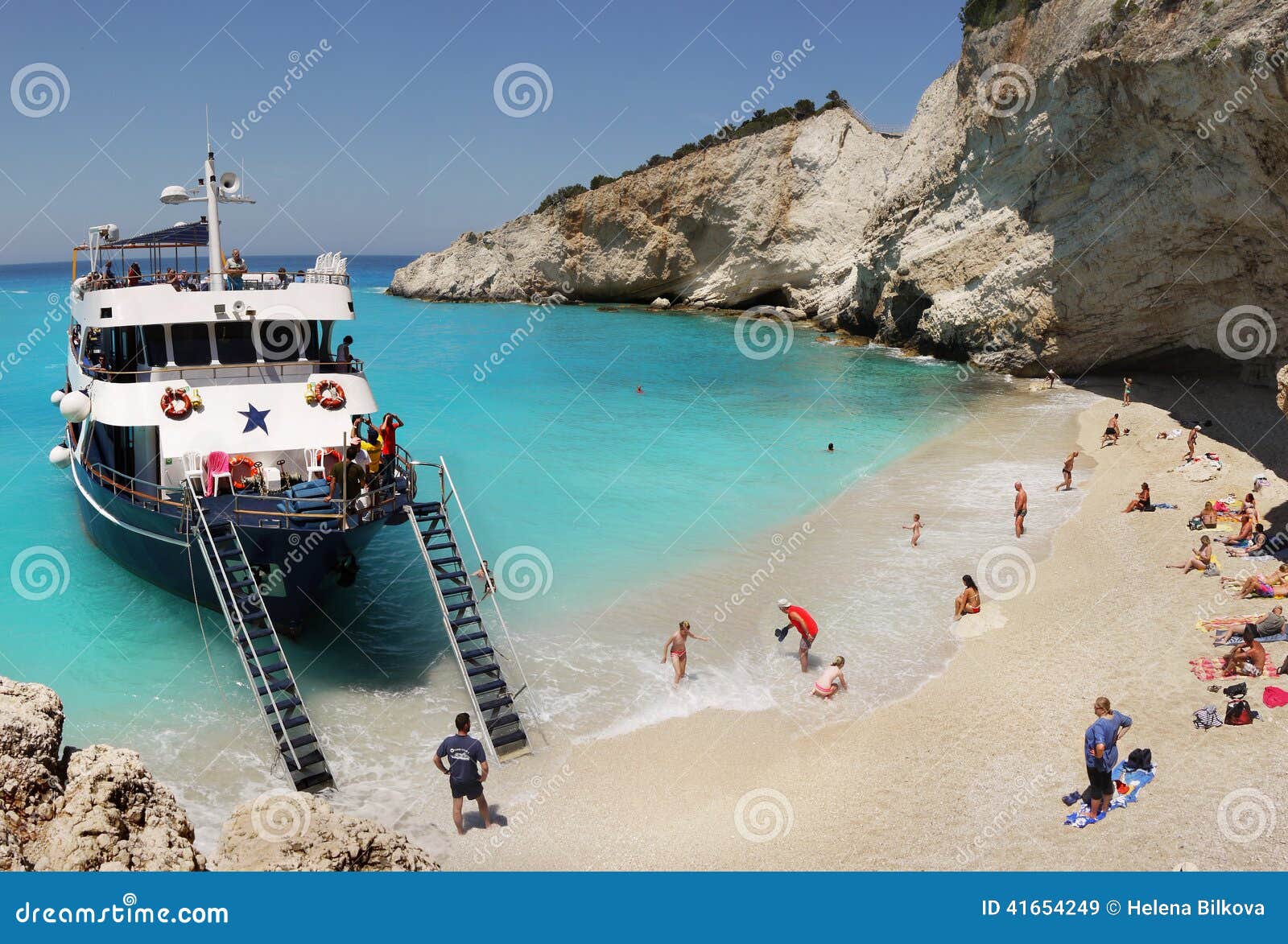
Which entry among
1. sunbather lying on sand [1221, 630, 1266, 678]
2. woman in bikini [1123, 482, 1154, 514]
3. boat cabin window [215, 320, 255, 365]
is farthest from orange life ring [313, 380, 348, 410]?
woman in bikini [1123, 482, 1154, 514]

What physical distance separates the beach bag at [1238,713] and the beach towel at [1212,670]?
1.24 meters

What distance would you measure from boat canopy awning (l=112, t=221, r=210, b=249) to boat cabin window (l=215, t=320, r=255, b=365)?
4.48m

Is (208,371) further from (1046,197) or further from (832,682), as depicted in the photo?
(1046,197)

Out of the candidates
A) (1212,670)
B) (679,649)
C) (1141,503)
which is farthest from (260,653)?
(1141,503)

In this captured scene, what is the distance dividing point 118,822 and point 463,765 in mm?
4534

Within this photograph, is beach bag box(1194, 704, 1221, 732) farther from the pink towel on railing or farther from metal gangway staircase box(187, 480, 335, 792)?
the pink towel on railing

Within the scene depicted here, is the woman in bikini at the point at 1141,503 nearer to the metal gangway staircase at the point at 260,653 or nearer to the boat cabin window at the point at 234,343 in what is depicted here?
the metal gangway staircase at the point at 260,653

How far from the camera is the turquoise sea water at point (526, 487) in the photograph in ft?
46.6

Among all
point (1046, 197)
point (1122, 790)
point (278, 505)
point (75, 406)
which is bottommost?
point (1122, 790)

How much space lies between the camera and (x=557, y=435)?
31.2 m

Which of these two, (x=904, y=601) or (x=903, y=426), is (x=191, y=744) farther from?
(x=903, y=426)

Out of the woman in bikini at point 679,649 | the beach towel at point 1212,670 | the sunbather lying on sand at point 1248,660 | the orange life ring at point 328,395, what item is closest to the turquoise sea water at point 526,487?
the woman in bikini at point 679,649

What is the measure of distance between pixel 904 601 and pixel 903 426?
1621cm

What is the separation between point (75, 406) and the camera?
52.4 ft
